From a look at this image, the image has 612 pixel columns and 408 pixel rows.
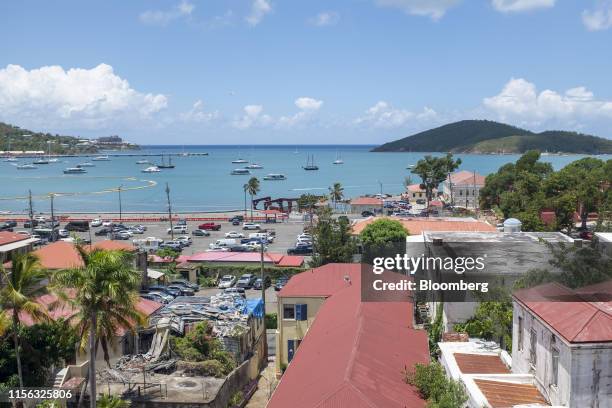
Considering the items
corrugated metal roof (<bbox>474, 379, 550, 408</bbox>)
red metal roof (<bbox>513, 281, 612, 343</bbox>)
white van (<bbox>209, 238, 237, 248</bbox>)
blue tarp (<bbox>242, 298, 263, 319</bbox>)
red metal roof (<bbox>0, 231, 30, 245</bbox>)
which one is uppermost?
red metal roof (<bbox>513, 281, 612, 343</bbox>)

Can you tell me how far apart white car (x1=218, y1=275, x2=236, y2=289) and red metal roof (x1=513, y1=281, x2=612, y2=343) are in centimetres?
2908

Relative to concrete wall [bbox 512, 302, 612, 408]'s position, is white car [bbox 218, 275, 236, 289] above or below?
below

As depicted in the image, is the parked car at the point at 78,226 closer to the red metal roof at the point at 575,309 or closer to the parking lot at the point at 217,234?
the parking lot at the point at 217,234

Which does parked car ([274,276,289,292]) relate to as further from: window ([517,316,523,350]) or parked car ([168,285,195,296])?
window ([517,316,523,350])

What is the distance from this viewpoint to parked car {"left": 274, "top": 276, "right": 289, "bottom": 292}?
41281mm

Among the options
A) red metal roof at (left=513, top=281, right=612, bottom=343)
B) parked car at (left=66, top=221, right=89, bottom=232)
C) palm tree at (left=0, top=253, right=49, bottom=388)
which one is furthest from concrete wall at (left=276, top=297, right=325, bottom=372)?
parked car at (left=66, top=221, right=89, bottom=232)

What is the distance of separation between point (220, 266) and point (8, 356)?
1026 inches

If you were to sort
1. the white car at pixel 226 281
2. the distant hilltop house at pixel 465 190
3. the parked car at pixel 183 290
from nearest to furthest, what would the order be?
1. the parked car at pixel 183 290
2. the white car at pixel 226 281
3. the distant hilltop house at pixel 465 190

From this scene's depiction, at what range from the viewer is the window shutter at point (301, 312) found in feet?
87.8

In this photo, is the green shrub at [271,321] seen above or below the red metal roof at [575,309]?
below

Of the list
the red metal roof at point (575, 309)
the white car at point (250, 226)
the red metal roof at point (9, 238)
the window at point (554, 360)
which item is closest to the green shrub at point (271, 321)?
the red metal roof at point (9, 238)

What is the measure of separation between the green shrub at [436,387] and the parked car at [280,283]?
81.4ft

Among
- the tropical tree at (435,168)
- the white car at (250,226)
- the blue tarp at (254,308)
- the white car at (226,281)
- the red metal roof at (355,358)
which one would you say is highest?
the tropical tree at (435,168)

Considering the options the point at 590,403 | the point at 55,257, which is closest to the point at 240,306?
the point at 55,257
